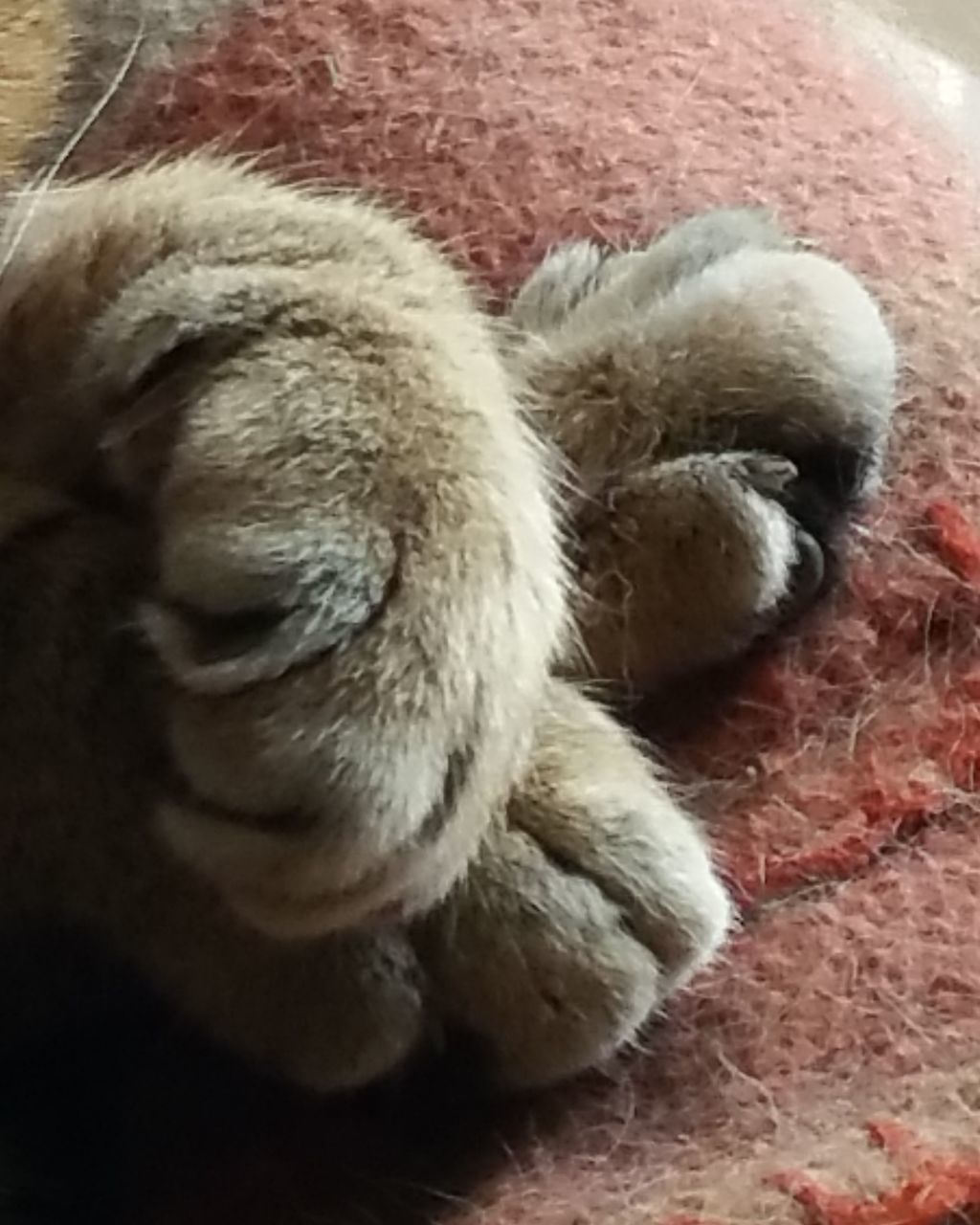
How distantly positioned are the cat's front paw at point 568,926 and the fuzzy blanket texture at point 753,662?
1.6 inches

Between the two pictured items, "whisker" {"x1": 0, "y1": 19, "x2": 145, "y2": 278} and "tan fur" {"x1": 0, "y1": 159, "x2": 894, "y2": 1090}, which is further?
"whisker" {"x1": 0, "y1": 19, "x2": 145, "y2": 278}

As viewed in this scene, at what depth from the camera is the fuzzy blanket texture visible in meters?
0.62

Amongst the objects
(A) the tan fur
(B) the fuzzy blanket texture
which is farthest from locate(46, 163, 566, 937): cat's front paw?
(B) the fuzzy blanket texture

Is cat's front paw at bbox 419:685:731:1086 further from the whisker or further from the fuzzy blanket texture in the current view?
the whisker

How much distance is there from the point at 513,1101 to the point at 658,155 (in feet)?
1.43

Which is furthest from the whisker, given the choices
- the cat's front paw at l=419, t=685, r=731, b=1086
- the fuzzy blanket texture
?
the cat's front paw at l=419, t=685, r=731, b=1086

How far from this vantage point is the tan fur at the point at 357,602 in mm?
531

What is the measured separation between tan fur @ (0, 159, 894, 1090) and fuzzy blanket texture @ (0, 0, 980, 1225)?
4cm

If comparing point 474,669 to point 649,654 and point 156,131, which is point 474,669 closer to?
point 649,654

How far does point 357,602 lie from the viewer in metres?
0.54

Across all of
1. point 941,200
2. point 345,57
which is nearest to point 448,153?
point 345,57

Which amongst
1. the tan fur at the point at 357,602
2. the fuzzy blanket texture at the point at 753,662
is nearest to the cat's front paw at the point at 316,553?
the tan fur at the point at 357,602

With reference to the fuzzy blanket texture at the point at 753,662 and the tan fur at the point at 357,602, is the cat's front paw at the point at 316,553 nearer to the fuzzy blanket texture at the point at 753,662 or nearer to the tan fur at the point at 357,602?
the tan fur at the point at 357,602

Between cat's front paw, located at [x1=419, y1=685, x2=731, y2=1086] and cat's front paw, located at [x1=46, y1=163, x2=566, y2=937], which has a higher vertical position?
cat's front paw, located at [x1=46, y1=163, x2=566, y2=937]
